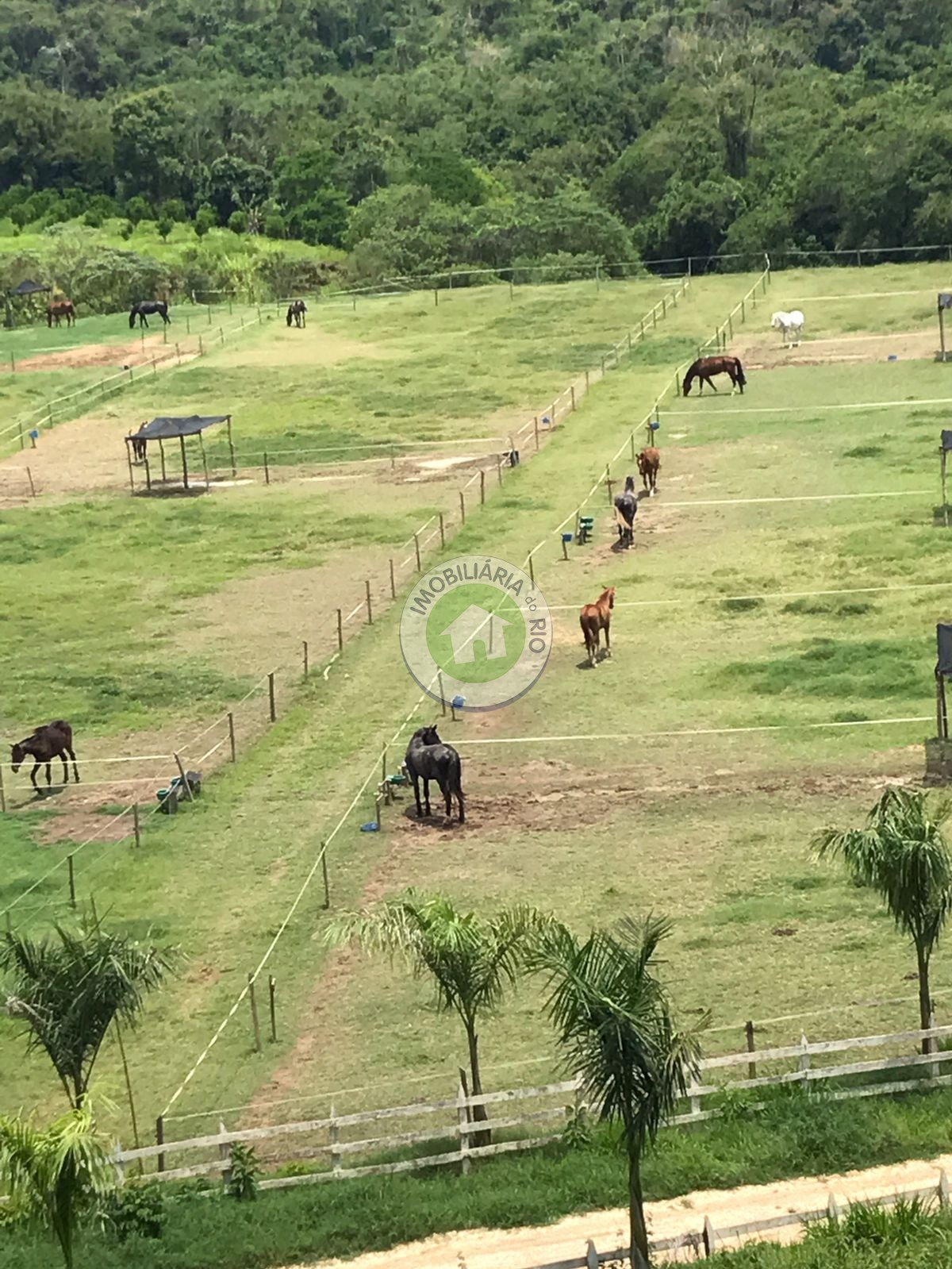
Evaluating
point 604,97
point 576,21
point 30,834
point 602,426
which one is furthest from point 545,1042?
point 576,21

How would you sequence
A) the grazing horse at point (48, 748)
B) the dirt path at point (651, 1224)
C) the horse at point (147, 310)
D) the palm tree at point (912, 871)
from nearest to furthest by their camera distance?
the dirt path at point (651, 1224) → the palm tree at point (912, 871) → the grazing horse at point (48, 748) → the horse at point (147, 310)

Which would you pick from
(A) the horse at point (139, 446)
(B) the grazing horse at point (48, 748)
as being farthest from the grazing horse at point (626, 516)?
(A) the horse at point (139, 446)

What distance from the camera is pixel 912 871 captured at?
16188 mm

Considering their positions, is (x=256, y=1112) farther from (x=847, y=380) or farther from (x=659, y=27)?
(x=659, y=27)

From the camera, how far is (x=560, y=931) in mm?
13922

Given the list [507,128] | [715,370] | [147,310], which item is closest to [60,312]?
[147,310]

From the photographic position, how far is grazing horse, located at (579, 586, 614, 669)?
29.2m

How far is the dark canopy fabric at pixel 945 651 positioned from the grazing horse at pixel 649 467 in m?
17.5

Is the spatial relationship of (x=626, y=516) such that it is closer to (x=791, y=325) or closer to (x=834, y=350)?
(x=834, y=350)

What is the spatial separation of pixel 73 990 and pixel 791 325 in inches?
1802

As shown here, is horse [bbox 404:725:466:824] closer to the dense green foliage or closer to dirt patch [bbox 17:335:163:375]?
the dense green foliage

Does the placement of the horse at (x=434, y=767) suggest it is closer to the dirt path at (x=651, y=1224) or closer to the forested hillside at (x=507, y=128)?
the dirt path at (x=651, y=1224)

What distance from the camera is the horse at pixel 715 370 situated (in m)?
50.4

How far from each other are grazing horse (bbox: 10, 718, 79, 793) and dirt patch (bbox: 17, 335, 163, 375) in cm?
3845
